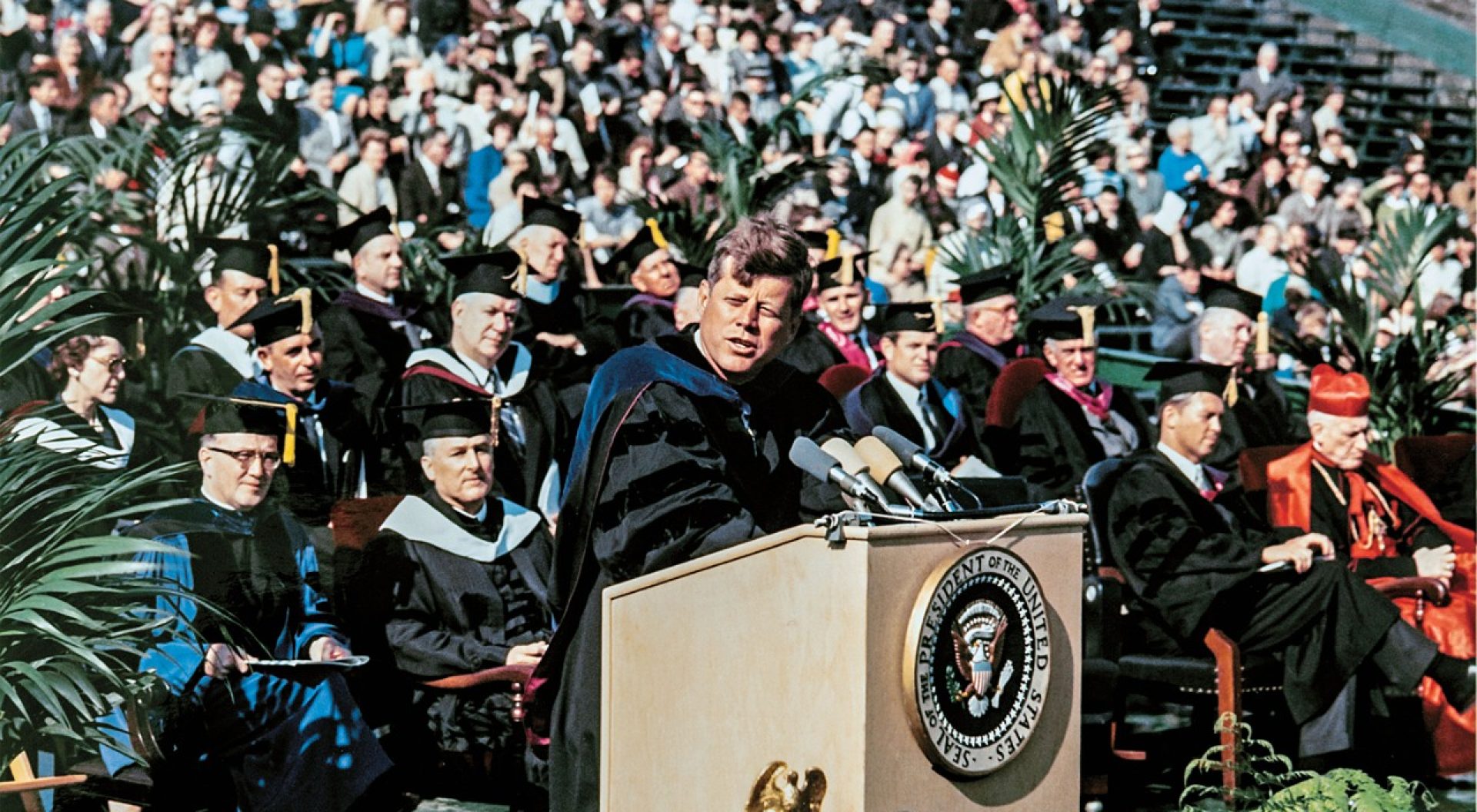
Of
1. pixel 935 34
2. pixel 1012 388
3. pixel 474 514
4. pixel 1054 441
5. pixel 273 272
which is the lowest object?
pixel 474 514

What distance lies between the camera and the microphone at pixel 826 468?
3.28 meters

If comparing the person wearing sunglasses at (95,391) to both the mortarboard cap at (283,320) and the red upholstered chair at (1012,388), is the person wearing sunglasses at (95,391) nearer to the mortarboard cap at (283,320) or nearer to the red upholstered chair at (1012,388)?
the mortarboard cap at (283,320)

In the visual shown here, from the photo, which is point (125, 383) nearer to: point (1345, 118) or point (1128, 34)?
point (1128, 34)

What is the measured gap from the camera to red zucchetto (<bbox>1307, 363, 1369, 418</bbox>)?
289 inches

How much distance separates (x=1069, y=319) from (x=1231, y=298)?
0.85m

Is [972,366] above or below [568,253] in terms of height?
below

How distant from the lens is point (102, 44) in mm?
10586

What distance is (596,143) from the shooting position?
11.5 metres

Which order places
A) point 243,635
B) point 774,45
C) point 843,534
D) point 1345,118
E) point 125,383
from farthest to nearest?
point 1345,118, point 774,45, point 125,383, point 243,635, point 843,534

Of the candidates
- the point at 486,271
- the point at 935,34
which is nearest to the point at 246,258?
the point at 486,271

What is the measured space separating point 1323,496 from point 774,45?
20.9 ft

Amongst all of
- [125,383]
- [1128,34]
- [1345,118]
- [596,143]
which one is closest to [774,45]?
[596,143]

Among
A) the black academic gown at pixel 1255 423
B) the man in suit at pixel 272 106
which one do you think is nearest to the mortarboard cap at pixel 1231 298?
the black academic gown at pixel 1255 423

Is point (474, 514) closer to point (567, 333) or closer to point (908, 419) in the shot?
point (908, 419)
